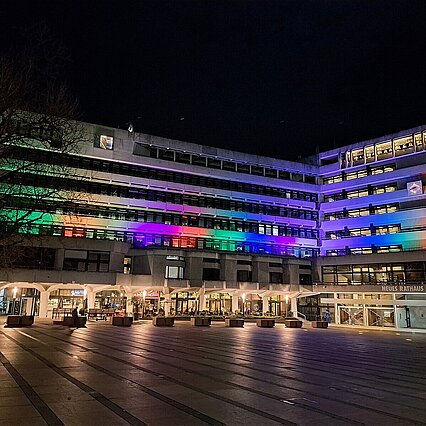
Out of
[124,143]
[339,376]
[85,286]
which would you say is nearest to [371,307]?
[85,286]

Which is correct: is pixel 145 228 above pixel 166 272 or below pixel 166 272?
above

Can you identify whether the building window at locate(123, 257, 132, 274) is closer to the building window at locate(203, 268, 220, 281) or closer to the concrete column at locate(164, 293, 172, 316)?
the concrete column at locate(164, 293, 172, 316)

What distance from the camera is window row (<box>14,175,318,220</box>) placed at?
5788 cm

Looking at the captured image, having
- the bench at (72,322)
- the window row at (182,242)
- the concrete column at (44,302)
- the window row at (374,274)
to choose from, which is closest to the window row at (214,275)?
the window row at (182,242)

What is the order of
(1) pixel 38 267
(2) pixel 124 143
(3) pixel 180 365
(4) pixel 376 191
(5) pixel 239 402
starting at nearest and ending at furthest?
1. (5) pixel 239 402
2. (3) pixel 180 365
3. (1) pixel 38 267
4. (2) pixel 124 143
5. (4) pixel 376 191

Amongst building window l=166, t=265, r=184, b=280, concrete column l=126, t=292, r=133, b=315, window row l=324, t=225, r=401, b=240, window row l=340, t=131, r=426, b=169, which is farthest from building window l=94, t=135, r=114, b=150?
window row l=324, t=225, r=401, b=240

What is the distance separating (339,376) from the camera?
14.9m

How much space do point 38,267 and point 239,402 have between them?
43663mm

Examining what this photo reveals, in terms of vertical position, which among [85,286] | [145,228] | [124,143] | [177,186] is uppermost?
[124,143]

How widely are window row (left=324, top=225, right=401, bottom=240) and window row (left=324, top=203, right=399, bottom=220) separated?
2325 mm

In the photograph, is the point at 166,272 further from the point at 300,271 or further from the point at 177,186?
the point at 300,271

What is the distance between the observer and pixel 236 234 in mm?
66438

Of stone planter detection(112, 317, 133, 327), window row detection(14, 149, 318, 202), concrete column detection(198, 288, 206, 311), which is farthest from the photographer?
concrete column detection(198, 288, 206, 311)

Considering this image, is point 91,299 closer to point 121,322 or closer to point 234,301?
point 121,322
